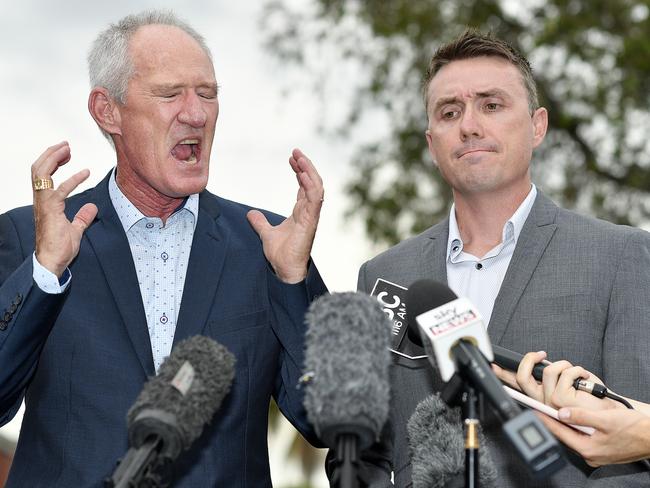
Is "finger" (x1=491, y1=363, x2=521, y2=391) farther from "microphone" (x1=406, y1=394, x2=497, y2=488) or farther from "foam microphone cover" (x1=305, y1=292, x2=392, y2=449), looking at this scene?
"foam microphone cover" (x1=305, y1=292, x2=392, y2=449)

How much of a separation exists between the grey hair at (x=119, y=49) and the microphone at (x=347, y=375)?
2290 millimetres

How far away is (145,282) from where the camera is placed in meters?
4.46

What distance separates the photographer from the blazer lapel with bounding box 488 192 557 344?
4.43 metres

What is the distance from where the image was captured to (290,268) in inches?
165

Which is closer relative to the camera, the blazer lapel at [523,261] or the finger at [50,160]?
the finger at [50,160]

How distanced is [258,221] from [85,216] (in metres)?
0.75

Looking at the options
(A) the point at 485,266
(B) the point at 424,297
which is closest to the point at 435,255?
(A) the point at 485,266

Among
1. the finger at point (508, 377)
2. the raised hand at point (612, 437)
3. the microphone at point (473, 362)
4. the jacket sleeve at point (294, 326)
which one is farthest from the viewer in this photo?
the jacket sleeve at point (294, 326)

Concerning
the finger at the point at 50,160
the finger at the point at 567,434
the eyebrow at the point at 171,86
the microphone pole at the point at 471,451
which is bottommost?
the microphone pole at the point at 471,451

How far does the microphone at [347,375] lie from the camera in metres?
2.75

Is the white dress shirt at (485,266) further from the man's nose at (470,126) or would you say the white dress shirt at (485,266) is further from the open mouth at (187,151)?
the open mouth at (187,151)

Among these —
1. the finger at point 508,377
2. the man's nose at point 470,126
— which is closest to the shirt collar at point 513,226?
the man's nose at point 470,126

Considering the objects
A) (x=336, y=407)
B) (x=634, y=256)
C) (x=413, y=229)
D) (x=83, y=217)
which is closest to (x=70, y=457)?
(x=83, y=217)

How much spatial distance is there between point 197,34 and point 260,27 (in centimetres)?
1037
